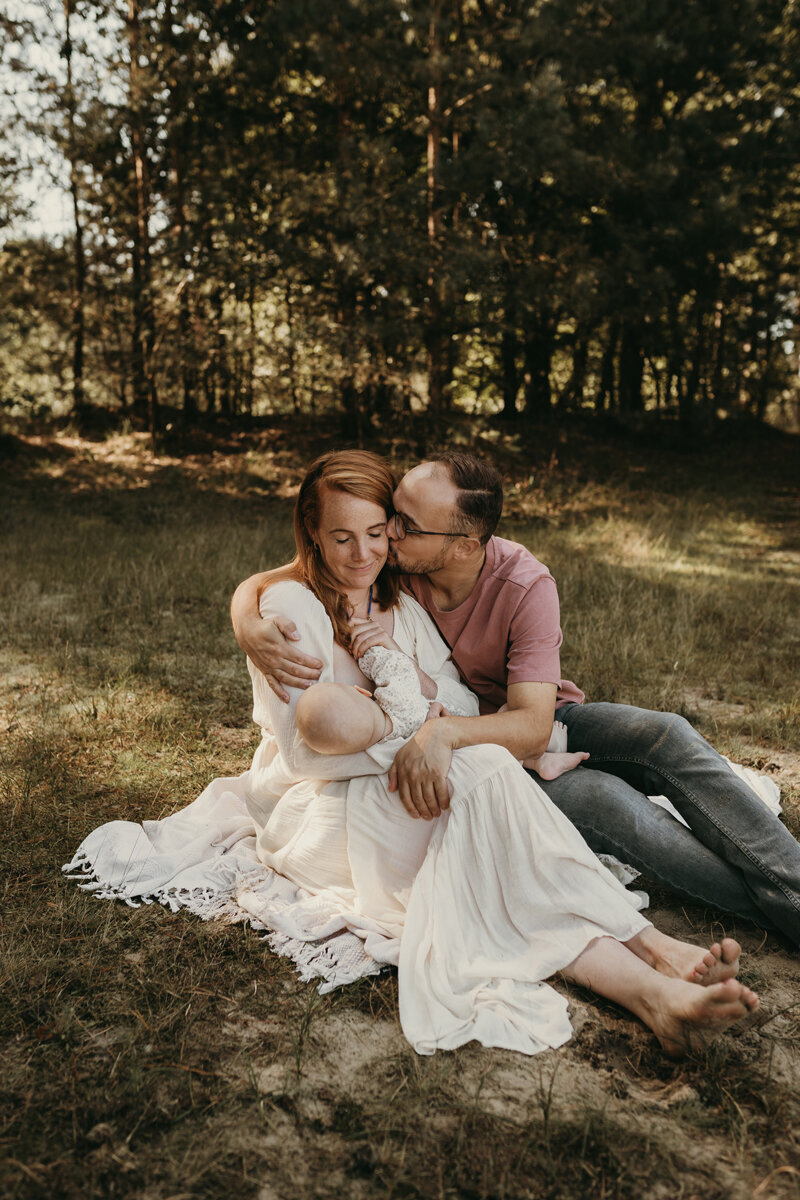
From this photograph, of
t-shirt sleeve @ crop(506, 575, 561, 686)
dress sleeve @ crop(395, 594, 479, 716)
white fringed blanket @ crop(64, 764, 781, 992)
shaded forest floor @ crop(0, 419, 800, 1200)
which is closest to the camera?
shaded forest floor @ crop(0, 419, 800, 1200)

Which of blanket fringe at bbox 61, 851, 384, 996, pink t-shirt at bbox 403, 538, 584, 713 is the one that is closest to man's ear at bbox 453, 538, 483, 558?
pink t-shirt at bbox 403, 538, 584, 713

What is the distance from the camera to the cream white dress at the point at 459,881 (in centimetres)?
243

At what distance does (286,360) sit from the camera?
514 inches

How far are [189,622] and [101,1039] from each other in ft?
14.6

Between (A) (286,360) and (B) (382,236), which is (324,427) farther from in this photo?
(B) (382,236)

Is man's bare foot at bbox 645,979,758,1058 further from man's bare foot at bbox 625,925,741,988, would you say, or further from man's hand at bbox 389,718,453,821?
man's hand at bbox 389,718,453,821

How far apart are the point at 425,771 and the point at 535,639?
28.3 inches

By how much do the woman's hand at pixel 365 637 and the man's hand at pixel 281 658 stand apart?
15cm

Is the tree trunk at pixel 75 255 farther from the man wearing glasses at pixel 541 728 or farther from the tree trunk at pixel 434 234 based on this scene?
the man wearing glasses at pixel 541 728

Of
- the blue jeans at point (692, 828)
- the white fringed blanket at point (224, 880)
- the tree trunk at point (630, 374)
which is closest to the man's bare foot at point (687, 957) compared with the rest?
the blue jeans at point (692, 828)

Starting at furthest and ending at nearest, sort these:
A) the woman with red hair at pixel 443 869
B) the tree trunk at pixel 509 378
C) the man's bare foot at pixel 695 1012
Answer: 1. the tree trunk at pixel 509 378
2. the woman with red hair at pixel 443 869
3. the man's bare foot at pixel 695 1012

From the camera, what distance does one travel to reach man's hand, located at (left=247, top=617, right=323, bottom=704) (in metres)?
2.71

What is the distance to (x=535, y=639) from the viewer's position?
302 centimetres

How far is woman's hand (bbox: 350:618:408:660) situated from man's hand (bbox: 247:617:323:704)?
0.15 metres
